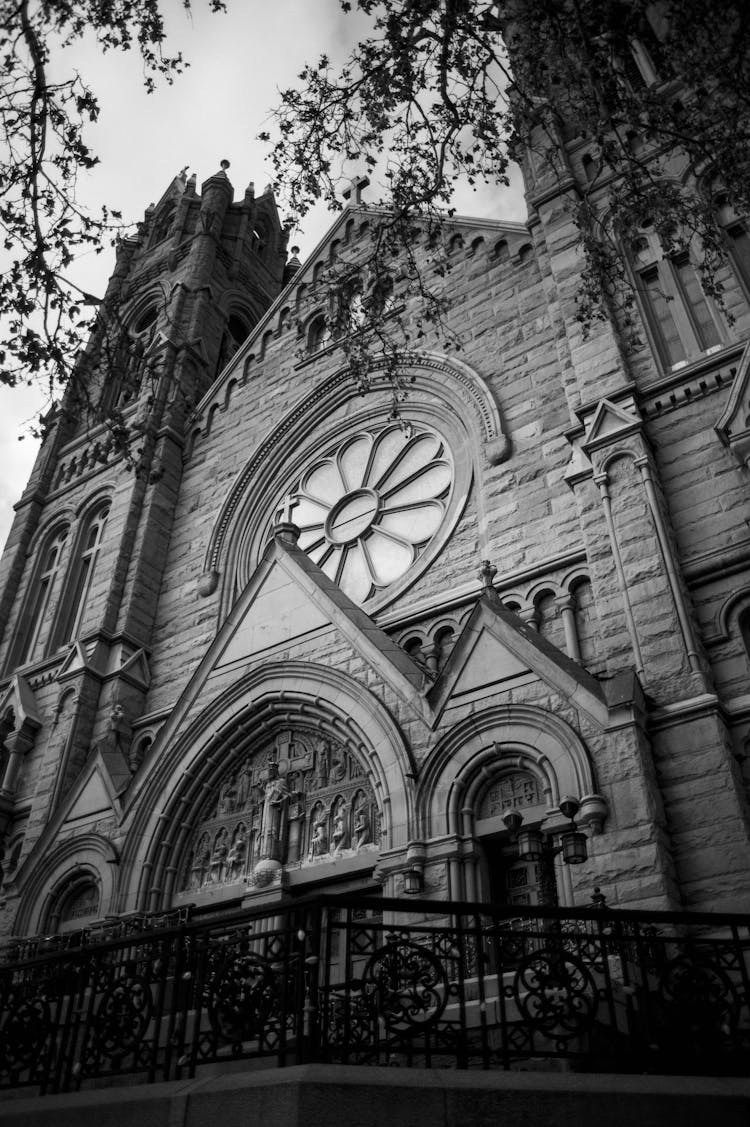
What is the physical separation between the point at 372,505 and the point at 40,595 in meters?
7.70

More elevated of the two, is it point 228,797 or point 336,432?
point 336,432

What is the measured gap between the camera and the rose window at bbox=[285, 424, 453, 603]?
46.1 ft

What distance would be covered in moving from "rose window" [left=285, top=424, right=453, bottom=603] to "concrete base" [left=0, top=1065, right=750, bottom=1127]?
9.29 metres

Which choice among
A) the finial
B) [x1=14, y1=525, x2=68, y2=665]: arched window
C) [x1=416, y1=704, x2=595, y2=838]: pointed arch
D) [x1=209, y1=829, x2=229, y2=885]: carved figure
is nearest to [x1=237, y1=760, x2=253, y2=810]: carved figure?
[x1=209, y1=829, x2=229, y2=885]: carved figure

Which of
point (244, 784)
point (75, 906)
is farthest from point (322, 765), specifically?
point (75, 906)

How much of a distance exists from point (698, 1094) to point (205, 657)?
916 centimetres

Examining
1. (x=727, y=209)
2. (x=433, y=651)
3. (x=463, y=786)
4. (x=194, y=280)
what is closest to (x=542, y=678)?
(x=463, y=786)

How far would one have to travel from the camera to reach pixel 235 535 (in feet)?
54.0

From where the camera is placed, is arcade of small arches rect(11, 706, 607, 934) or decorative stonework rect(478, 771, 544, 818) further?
decorative stonework rect(478, 771, 544, 818)

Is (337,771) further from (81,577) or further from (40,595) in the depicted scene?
(40,595)

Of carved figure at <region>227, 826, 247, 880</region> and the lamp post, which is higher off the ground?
carved figure at <region>227, 826, 247, 880</region>

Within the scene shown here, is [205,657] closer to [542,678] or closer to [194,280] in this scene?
[542,678]

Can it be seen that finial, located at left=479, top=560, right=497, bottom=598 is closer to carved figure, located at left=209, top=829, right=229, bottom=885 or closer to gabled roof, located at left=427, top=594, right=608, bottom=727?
gabled roof, located at left=427, top=594, right=608, bottom=727

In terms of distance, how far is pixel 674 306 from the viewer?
12484 millimetres
